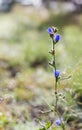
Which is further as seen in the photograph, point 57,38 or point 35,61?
point 35,61

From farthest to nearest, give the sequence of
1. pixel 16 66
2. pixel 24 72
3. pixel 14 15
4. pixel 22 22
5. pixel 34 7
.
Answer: pixel 34 7, pixel 14 15, pixel 22 22, pixel 16 66, pixel 24 72

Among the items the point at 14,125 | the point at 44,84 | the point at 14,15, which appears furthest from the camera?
the point at 14,15

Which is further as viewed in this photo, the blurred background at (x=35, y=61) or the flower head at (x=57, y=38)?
the blurred background at (x=35, y=61)

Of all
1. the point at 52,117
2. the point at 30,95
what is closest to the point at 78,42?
the point at 30,95

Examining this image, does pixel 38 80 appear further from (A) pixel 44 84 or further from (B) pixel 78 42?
(B) pixel 78 42

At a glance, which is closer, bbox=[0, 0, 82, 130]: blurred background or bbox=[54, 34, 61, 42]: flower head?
bbox=[54, 34, 61, 42]: flower head

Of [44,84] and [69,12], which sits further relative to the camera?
[69,12]

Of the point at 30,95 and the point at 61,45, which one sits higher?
the point at 61,45

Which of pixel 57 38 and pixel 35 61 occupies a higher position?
pixel 35 61
